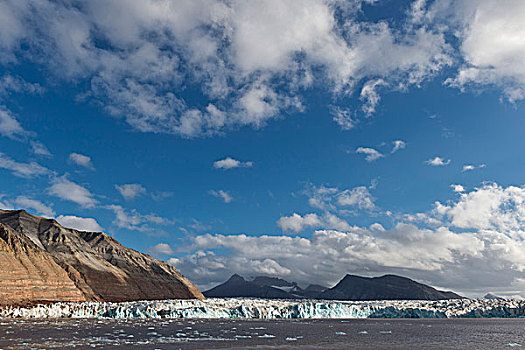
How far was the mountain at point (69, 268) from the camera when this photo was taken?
100 meters

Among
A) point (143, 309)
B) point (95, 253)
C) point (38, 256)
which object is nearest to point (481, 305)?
point (143, 309)

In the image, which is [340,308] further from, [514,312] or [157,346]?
[157,346]

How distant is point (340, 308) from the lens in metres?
110

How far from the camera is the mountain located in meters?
100

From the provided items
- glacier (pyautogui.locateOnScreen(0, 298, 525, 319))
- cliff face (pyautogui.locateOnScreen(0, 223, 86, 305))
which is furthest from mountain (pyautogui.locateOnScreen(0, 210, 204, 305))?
glacier (pyautogui.locateOnScreen(0, 298, 525, 319))

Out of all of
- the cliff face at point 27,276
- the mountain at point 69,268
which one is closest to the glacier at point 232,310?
the cliff face at point 27,276

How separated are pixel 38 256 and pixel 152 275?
226ft

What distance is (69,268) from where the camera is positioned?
137m

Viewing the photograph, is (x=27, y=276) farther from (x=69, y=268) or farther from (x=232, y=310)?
(x=232, y=310)

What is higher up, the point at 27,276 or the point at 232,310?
the point at 27,276

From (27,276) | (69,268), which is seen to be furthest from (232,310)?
(69,268)

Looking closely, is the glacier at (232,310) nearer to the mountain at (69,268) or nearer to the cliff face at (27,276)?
the cliff face at (27,276)

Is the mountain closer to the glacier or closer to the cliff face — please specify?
the cliff face

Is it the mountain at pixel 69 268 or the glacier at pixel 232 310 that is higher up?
the mountain at pixel 69 268
